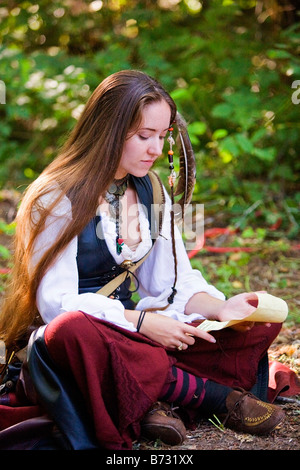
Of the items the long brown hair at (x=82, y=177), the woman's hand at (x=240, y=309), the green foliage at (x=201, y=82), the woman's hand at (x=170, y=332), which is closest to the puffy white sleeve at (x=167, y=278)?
the woman's hand at (x=240, y=309)

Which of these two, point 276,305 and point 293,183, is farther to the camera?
point 293,183

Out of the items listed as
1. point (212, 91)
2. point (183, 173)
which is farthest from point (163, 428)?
point (212, 91)

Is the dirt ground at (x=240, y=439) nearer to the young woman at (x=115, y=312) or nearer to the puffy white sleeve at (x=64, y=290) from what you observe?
the young woman at (x=115, y=312)

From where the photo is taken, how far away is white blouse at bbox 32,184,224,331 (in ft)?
6.09

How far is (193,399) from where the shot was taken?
1.90m

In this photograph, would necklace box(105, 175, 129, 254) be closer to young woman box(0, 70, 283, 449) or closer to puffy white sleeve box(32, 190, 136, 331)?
young woman box(0, 70, 283, 449)

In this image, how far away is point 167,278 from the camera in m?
2.24

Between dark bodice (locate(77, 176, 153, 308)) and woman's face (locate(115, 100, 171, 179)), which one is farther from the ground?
woman's face (locate(115, 100, 171, 179))

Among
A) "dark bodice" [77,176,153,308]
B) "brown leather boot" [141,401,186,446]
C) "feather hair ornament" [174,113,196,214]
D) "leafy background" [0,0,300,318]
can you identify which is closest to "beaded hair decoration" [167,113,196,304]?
"feather hair ornament" [174,113,196,214]

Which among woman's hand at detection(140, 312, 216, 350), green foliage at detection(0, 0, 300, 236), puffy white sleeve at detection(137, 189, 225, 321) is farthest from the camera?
green foliage at detection(0, 0, 300, 236)

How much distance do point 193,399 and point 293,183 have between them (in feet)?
9.65

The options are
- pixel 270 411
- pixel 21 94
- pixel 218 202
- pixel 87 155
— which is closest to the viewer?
pixel 270 411
